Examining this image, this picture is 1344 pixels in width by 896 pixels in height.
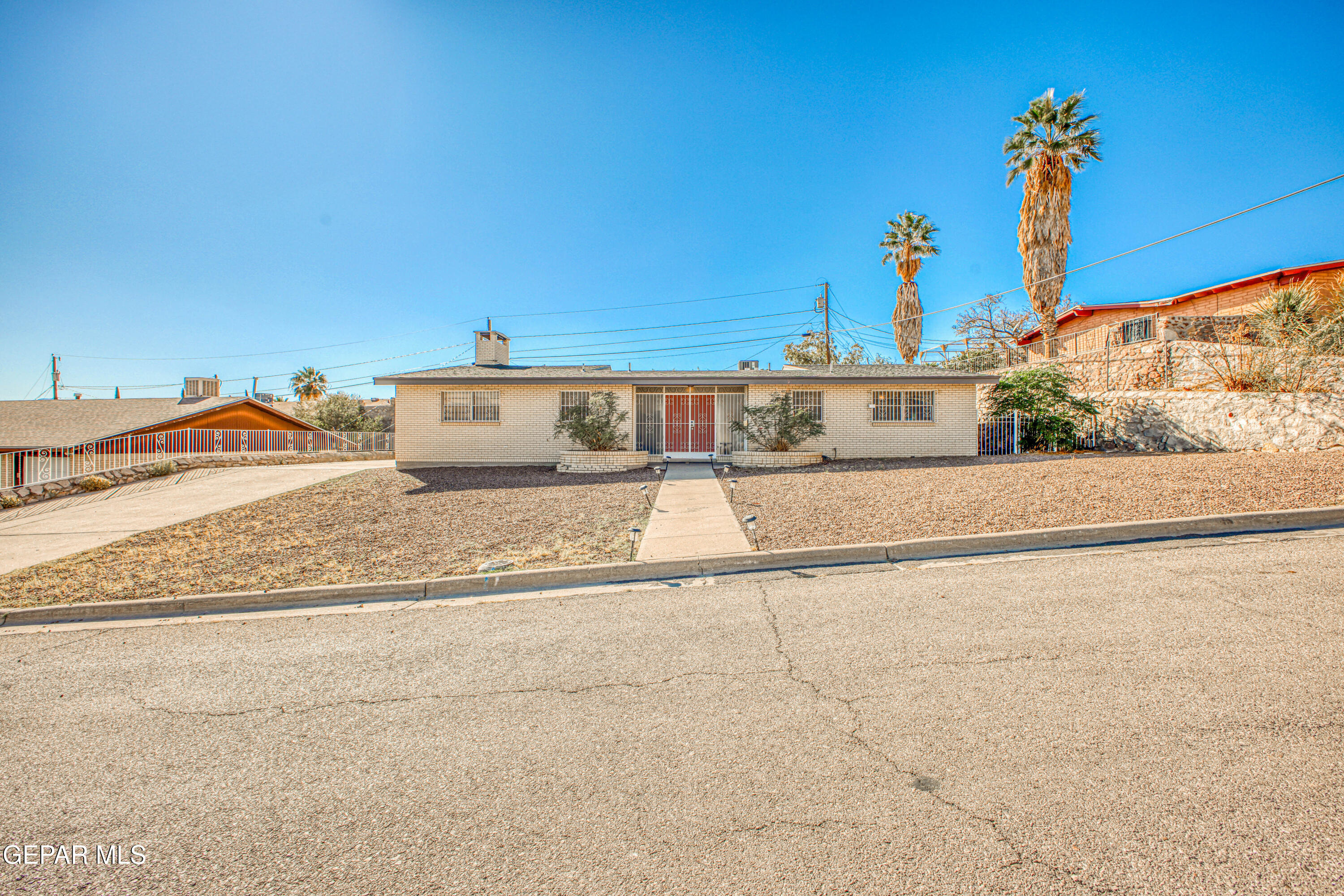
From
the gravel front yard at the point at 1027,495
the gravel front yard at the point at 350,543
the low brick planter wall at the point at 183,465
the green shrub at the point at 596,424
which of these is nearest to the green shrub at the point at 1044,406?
the gravel front yard at the point at 1027,495

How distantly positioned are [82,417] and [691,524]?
Result: 117 feet

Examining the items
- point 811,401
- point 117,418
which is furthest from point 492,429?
point 117,418

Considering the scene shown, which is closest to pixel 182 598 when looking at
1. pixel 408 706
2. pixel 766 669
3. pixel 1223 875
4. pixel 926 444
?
pixel 408 706

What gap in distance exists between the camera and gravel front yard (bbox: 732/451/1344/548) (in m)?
6.96

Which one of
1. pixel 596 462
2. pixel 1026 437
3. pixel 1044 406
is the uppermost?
pixel 1044 406

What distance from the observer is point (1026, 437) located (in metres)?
16.0

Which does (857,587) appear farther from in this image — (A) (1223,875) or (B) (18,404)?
(B) (18,404)

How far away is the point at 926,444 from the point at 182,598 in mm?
16332

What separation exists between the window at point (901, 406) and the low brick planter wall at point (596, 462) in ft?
23.7

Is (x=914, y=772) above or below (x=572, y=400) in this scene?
below

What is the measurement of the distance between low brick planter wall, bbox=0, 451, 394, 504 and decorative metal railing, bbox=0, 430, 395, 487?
0.17 meters

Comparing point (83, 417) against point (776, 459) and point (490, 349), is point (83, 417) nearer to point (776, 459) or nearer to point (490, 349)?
point (490, 349)

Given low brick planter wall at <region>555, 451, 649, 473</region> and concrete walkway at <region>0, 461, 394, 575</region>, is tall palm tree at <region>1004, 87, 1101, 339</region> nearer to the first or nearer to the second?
low brick planter wall at <region>555, 451, 649, 473</region>

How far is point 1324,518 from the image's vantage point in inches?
260
